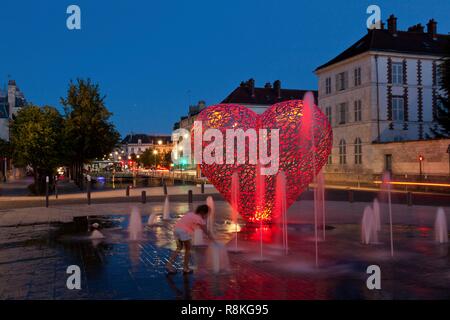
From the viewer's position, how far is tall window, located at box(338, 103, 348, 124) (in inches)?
2002

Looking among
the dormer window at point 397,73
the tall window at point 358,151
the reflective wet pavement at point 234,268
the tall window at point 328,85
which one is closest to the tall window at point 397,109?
the dormer window at point 397,73

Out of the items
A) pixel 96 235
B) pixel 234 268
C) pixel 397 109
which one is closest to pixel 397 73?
pixel 397 109

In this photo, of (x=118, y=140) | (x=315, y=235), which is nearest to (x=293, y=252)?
(x=315, y=235)

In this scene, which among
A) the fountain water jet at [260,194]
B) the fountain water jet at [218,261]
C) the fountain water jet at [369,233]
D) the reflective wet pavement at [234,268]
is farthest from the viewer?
the fountain water jet at [260,194]

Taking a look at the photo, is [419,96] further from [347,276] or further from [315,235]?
[347,276]

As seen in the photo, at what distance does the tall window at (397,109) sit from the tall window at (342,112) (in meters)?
4.96

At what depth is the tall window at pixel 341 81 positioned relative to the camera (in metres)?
51.0

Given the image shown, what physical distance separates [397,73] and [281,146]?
37915 millimetres

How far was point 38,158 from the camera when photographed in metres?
31.2

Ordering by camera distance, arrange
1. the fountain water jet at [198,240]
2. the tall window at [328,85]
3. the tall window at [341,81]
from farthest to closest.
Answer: the tall window at [328,85]
the tall window at [341,81]
the fountain water jet at [198,240]

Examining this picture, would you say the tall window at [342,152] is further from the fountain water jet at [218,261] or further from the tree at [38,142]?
the fountain water jet at [218,261]

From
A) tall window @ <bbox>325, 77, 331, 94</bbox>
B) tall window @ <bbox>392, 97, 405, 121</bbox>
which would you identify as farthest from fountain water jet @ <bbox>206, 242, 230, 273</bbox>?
tall window @ <bbox>325, 77, 331, 94</bbox>

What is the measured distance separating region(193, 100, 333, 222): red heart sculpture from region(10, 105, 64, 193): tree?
19.6 m

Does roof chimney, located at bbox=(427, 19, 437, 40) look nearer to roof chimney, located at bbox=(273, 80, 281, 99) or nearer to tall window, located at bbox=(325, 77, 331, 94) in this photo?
tall window, located at bbox=(325, 77, 331, 94)
